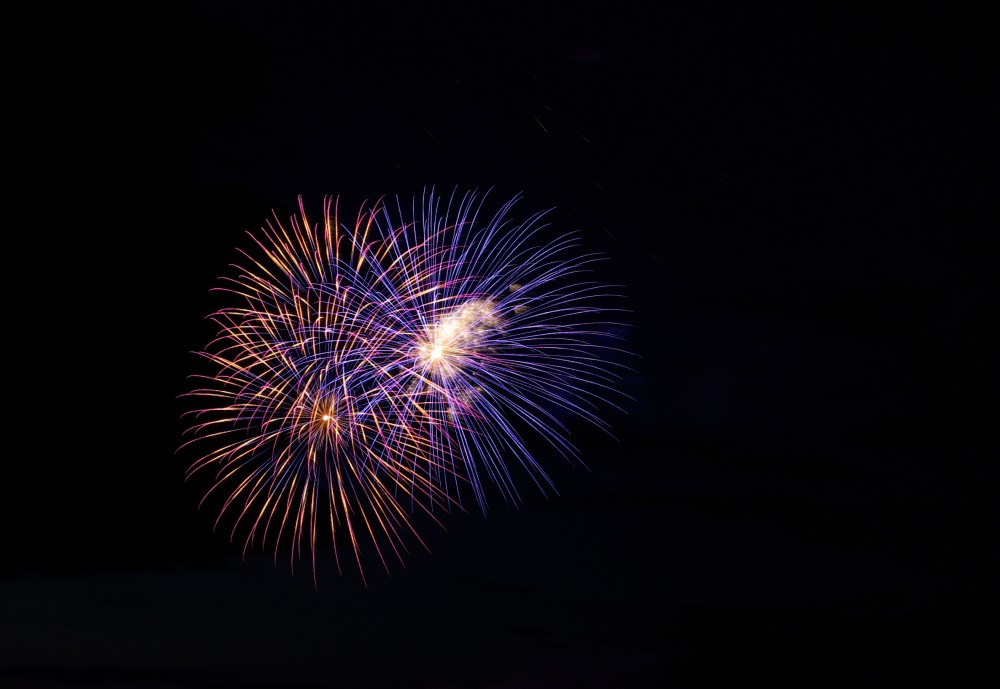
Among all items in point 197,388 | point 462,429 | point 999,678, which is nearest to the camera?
point 462,429

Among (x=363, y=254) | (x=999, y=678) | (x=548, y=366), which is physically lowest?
(x=999, y=678)

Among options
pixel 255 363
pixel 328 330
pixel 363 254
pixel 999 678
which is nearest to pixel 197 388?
pixel 255 363

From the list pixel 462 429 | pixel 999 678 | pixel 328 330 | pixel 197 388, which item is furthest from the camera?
pixel 999 678

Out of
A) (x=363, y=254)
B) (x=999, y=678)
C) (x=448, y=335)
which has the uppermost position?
(x=363, y=254)

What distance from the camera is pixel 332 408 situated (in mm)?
15289

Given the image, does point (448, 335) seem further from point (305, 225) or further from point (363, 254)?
point (305, 225)

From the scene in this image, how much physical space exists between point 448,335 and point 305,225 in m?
3.01

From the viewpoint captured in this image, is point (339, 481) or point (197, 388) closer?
point (339, 481)

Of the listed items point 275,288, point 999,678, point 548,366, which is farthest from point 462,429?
point 999,678

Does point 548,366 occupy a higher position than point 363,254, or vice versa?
point 363,254

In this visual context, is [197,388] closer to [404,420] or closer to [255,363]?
[255,363]

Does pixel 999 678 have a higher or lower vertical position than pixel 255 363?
lower

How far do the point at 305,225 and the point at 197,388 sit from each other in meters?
3.63

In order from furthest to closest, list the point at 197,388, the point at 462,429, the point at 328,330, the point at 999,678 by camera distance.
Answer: the point at 999,678
the point at 197,388
the point at 328,330
the point at 462,429
